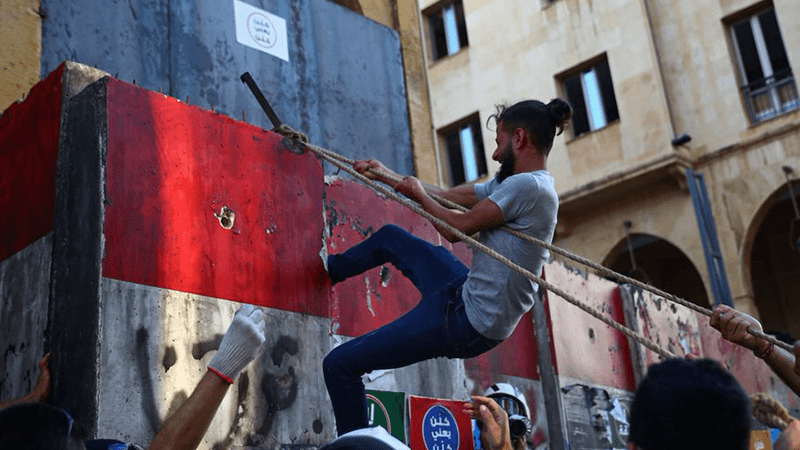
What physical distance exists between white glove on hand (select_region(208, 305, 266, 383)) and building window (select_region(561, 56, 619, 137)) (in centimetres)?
1376

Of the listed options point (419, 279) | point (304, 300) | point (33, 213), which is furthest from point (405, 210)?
point (33, 213)

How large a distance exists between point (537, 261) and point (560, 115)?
28.5 inches

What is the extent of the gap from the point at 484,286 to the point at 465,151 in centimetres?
1494

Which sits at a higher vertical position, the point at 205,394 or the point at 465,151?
the point at 465,151

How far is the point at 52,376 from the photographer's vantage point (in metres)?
3.84

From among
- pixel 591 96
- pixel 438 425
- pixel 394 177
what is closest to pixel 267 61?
pixel 394 177

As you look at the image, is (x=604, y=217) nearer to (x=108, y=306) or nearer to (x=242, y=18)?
(x=242, y=18)

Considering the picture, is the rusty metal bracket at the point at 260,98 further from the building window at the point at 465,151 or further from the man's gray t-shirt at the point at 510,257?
the building window at the point at 465,151

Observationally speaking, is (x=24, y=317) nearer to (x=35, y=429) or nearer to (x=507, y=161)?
(x=35, y=429)

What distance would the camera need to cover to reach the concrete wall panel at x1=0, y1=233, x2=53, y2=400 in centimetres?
401

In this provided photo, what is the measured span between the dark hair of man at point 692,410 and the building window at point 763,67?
14.7 metres

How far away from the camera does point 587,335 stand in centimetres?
862

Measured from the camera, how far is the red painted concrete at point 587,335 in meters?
8.09

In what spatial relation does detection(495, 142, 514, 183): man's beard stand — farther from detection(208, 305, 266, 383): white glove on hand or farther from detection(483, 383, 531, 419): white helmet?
detection(483, 383, 531, 419): white helmet
